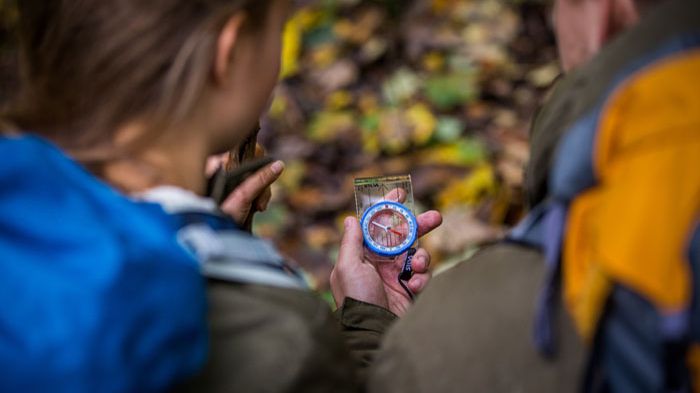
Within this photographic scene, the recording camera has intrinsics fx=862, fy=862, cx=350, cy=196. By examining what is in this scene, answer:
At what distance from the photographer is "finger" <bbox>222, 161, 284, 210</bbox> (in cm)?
157

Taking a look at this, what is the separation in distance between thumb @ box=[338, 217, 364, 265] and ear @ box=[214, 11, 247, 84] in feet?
1.89

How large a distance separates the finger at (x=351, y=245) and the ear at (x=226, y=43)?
1.89 ft

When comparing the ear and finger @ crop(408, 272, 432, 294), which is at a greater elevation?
the ear

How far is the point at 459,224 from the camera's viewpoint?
2.95 metres

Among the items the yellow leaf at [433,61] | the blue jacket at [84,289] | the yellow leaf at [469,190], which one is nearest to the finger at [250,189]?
the blue jacket at [84,289]

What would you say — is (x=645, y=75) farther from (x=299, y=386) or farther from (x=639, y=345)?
(x=299, y=386)

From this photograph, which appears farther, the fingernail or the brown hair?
the fingernail

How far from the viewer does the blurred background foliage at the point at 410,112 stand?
307 centimetres

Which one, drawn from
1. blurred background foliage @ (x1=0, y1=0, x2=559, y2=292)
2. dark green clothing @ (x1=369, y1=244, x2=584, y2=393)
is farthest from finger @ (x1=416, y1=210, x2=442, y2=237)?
blurred background foliage @ (x1=0, y1=0, x2=559, y2=292)

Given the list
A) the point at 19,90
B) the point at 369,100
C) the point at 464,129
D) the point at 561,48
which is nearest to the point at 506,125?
the point at 464,129

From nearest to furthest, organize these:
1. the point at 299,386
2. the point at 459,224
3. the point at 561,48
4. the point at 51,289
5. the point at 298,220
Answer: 1. the point at 51,289
2. the point at 299,386
3. the point at 561,48
4. the point at 459,224
5. the point at 298,220

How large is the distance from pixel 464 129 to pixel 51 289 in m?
2.63

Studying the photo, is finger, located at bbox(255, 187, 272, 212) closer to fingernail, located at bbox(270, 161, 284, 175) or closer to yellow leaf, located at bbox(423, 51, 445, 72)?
fingernail, located at bbox(270, 161, 284, 175)

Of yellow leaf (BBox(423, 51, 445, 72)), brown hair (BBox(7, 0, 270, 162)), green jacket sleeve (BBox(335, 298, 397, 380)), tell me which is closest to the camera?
brown hair (BBox(7, 0, 270, 162))
